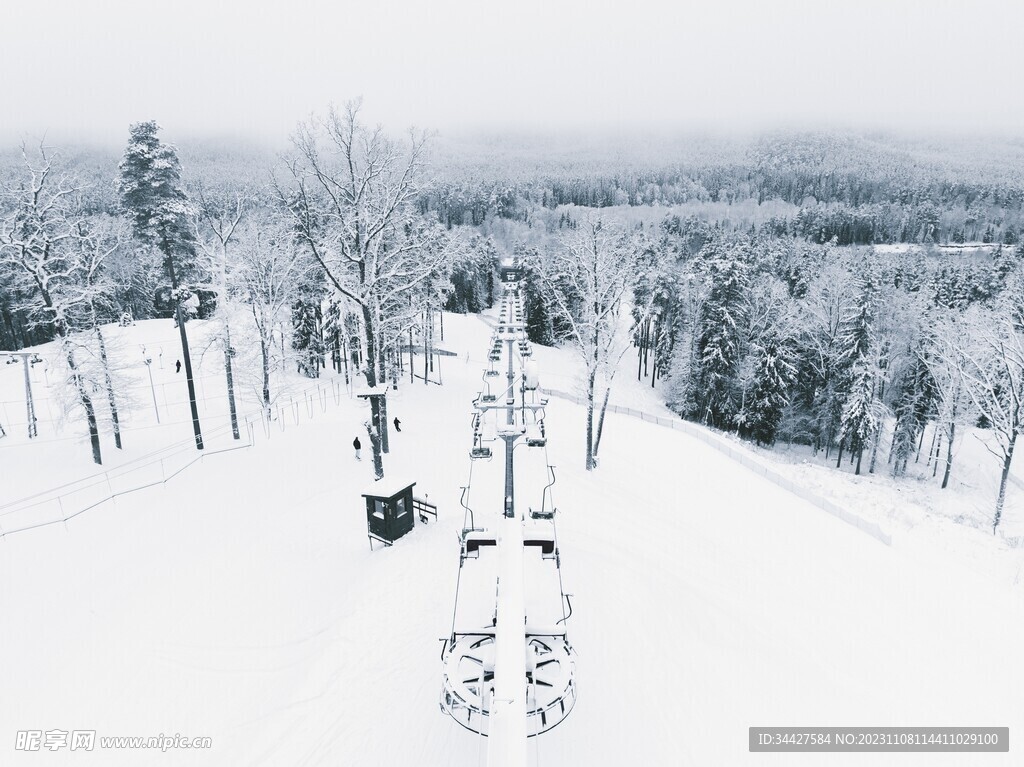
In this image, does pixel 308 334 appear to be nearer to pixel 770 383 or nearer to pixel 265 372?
pixel 265 372

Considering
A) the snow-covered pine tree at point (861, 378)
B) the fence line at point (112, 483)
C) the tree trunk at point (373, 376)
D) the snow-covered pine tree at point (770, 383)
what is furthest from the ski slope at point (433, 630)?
the snow-covered pine tree at point (770, 383)

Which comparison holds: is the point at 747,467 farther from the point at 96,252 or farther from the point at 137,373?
the point at 137,373

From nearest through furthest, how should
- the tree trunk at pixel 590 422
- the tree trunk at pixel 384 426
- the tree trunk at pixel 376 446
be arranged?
the tree trunk at pixel 376 446 < the tree trunk at pixel 384 426 < the tree trunk at pixel 590 422

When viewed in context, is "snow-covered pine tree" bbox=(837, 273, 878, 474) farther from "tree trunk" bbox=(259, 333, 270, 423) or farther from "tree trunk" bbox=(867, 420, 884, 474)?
"tree trunk" bbox=(259, 333, 270, 423)

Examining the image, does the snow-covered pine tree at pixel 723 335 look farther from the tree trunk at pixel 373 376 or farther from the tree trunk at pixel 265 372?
the tree trunk at pixel 265 372

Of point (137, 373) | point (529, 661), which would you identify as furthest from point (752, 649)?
point (137, 373)

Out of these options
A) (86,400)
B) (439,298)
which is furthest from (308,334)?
(86,400)
